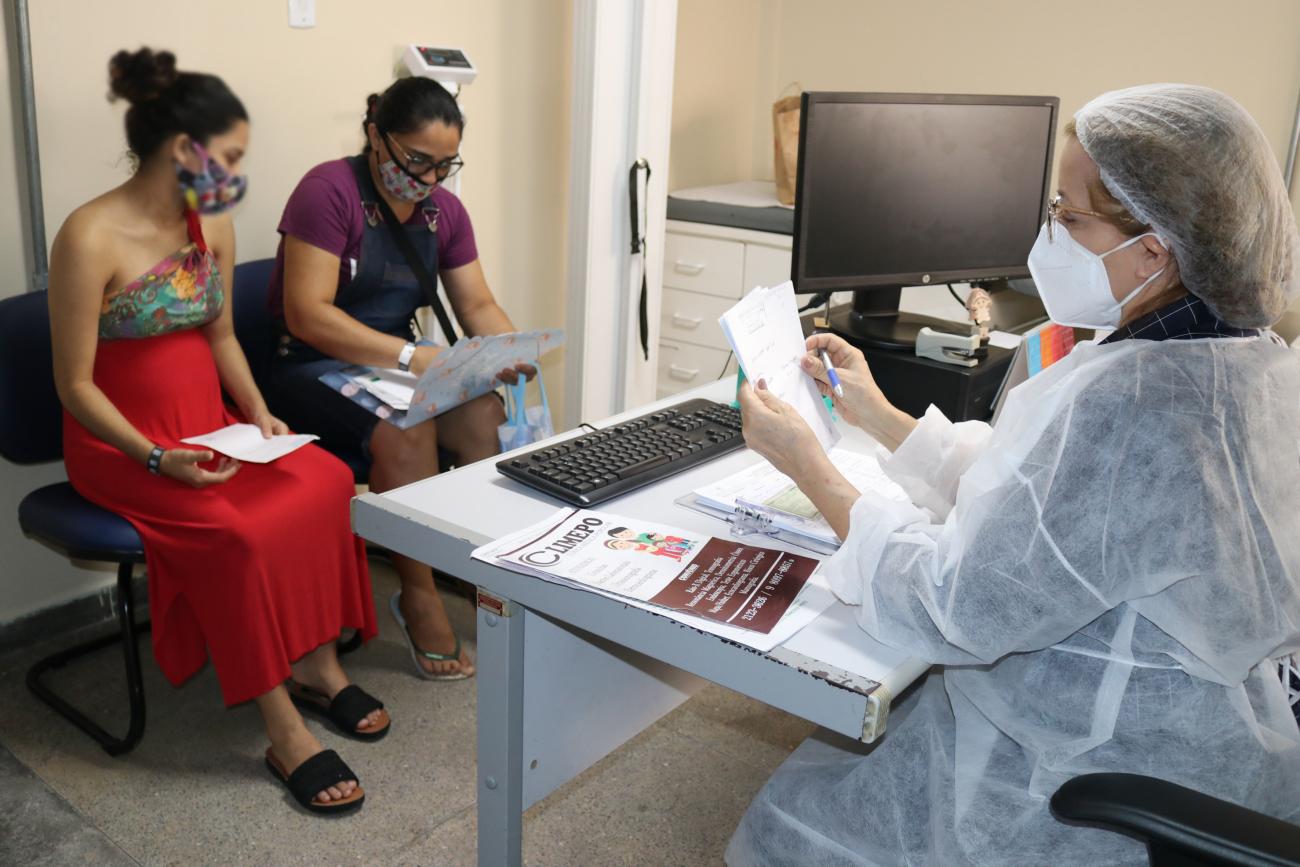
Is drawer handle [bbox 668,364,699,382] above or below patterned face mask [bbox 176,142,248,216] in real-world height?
below

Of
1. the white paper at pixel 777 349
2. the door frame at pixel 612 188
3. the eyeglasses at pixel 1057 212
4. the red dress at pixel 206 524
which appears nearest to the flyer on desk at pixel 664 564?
the white paper at pixel 777 349

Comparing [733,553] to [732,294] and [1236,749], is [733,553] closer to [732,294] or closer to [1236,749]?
[1236,749]

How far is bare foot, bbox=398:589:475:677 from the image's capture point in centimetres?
222

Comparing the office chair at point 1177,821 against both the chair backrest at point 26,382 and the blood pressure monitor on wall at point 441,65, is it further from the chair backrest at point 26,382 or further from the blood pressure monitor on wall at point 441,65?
the blood pressure monitor on wall at point 441,65

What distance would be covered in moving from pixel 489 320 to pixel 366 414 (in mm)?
428

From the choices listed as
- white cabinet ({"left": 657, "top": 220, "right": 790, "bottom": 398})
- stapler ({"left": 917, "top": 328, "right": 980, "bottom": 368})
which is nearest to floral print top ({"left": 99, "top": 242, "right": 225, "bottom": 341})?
stapler ({"left": 917, "top": 328, "right": 980, "bottom": 368})

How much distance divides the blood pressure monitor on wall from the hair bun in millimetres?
1616

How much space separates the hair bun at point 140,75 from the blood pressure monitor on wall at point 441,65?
1616 mm

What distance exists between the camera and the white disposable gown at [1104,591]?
925 mm

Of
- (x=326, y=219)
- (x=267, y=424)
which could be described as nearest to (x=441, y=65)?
(x=326, y=219)

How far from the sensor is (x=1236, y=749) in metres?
1.00

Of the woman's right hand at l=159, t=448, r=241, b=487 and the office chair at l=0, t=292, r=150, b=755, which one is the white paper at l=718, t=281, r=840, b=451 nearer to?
the woman's right hand at l=159, t=448, r=241, b=487

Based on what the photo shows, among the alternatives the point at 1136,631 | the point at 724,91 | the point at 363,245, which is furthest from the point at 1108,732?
the point at 724,91

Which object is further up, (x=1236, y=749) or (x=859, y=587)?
(x=859, y=587)
